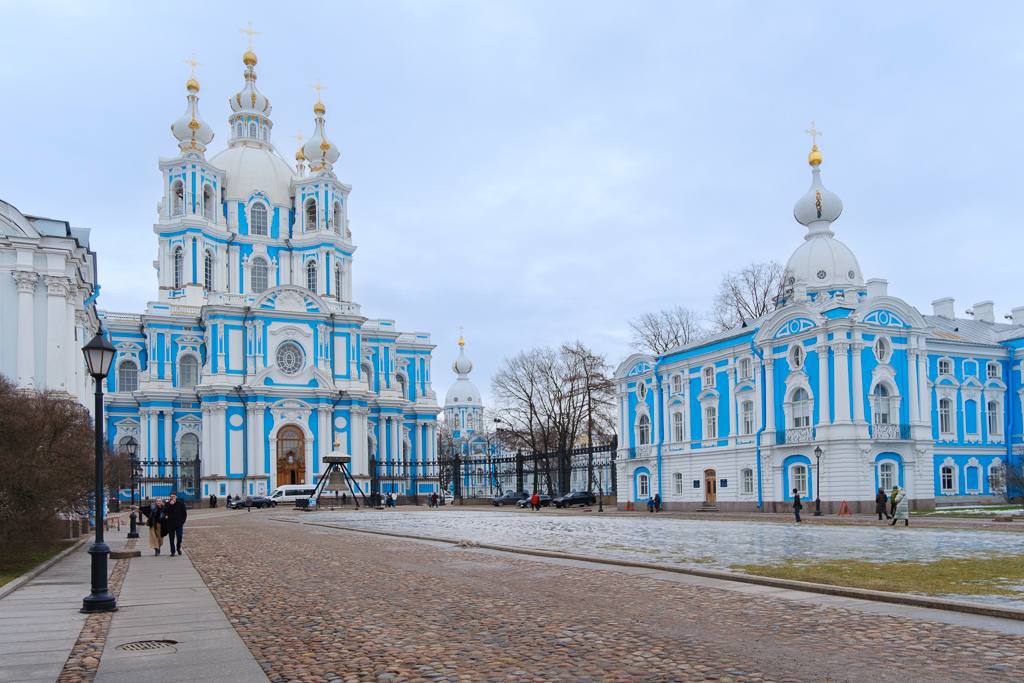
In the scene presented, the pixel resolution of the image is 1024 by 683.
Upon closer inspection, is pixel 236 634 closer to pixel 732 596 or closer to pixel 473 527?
pixel 732 596

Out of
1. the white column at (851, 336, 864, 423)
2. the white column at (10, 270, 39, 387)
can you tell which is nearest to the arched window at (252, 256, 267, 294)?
the white column at (10, 270, 39, 387)

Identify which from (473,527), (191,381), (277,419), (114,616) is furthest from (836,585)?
(191,381)

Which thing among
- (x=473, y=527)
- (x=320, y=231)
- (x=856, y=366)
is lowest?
(x=473, y=527)

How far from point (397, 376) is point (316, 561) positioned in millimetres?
64931

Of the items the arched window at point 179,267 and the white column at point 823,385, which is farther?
the arched window at point 179,267

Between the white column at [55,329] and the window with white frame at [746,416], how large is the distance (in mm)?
30201

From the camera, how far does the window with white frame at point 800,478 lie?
4353 cm

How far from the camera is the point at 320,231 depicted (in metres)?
77.3

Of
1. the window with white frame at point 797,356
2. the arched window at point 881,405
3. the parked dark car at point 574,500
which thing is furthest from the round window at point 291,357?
the arched window at point 881,405

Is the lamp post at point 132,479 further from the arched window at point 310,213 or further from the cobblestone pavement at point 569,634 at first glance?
the arched window at point 310,213

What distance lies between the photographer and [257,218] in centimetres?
7819

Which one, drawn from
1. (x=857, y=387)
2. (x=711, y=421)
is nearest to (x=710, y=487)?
(x=711, y=421)

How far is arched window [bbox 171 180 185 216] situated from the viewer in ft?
244

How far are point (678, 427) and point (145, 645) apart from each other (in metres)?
44.5
